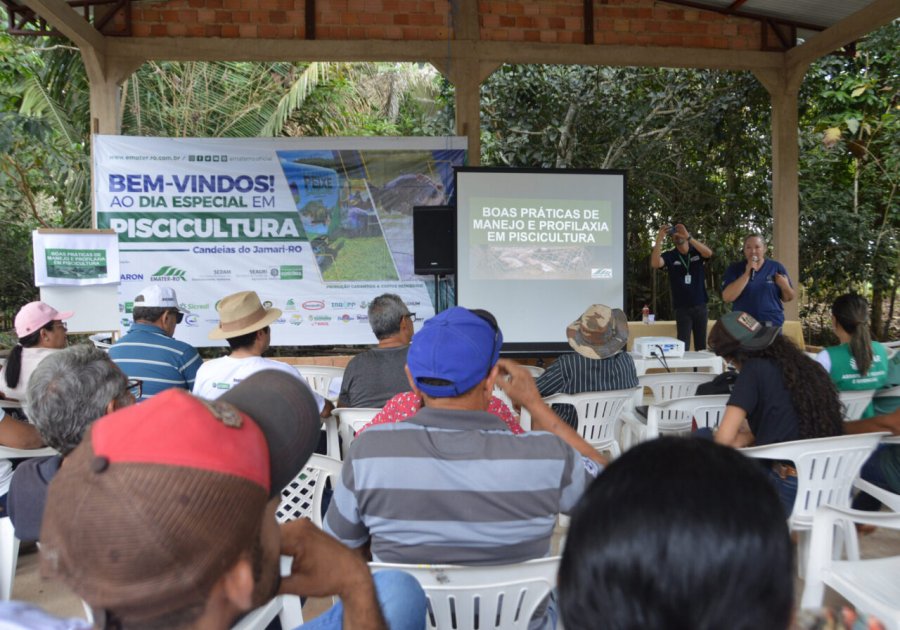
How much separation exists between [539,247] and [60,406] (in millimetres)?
5066

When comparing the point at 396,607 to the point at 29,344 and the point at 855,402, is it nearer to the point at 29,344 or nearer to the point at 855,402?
the point at 855,402

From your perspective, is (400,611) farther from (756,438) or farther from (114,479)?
(756,438)

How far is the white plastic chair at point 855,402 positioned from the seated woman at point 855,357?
0.08ft

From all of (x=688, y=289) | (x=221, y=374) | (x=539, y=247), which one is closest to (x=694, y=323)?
(x=688, y=289)

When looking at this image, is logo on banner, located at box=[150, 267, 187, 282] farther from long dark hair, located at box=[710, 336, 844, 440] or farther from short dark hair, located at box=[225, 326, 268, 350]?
long dark hair, located at box=[710, 336, 844, 440]

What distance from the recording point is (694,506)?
63 centimetres

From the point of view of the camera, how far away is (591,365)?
3369 mm

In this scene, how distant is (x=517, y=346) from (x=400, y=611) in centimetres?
538

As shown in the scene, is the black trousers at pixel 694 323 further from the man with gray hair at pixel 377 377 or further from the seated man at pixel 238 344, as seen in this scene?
the seated man at pixel 238 344

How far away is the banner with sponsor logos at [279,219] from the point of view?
6559mm

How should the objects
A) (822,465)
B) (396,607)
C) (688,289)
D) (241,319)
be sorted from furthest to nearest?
(688,289), (241,319), (822,465), (396,607)

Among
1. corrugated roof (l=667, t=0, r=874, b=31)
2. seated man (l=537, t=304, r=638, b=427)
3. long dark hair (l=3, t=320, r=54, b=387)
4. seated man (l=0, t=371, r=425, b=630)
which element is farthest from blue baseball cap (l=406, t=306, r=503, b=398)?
corrugated roof (l=667, t=0, r=874, b=31)

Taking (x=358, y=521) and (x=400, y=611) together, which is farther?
(x=358, y=521)

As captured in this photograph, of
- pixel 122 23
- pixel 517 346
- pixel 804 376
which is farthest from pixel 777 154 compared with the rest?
pixel 122 23
